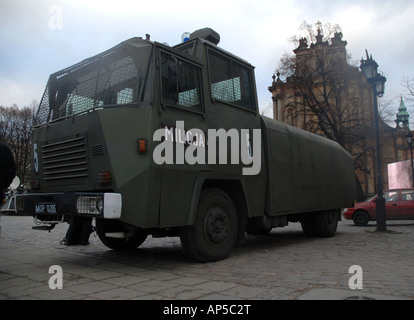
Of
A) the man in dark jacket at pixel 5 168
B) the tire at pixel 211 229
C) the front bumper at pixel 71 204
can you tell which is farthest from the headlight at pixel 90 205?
the tire at pixel 211 229

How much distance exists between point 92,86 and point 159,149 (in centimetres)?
162

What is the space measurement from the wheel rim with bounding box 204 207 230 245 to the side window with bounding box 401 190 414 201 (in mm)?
12750

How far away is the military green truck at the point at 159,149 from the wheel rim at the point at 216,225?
2cm

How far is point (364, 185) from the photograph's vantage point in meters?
44.7

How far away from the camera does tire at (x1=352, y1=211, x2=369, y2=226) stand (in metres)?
15.6

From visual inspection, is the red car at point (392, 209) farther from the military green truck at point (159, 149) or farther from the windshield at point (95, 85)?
the windshield at point (95, 85)

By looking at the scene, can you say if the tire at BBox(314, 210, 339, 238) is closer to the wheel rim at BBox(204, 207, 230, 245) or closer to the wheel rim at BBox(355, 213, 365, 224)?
the wheel rim at BBox(204, 207, 230, 245)

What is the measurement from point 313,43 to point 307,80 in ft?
11.8

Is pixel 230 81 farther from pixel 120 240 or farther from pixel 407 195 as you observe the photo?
pixel 407 195

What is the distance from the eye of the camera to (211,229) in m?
5.49

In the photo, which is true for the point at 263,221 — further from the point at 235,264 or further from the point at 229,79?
the point at 229,79
